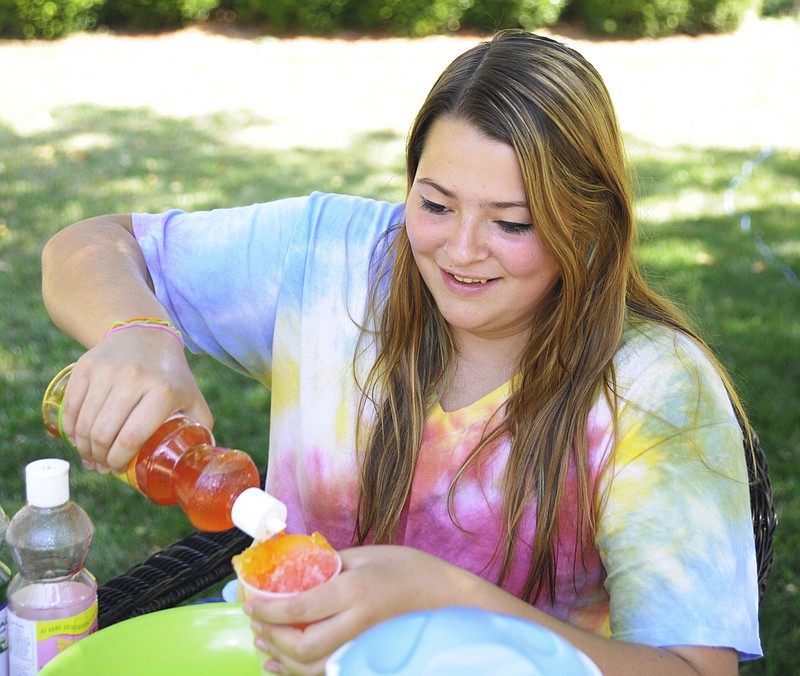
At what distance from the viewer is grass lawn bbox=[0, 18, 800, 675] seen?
A: 354 centimetres

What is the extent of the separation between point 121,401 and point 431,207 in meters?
0.64

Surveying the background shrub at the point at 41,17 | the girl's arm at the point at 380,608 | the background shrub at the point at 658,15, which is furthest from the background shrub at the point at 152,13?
the girl's arm at the point at 380,608

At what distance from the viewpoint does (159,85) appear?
32.1 feet

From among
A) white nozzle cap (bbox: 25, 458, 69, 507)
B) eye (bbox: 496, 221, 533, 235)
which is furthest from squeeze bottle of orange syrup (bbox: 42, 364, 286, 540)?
eye (bbox: 496, 221, 533, 235)

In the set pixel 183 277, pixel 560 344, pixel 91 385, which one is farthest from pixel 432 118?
pixel 91 385

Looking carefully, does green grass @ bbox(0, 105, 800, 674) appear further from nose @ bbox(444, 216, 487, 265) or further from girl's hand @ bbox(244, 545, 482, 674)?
girl's hand @ bbox(244, 545, 482, 674)

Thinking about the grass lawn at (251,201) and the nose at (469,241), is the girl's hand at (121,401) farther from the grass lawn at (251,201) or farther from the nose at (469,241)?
the grass lawn at (251,201)

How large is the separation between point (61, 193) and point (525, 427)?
5.13 m

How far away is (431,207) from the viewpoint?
1.79 m

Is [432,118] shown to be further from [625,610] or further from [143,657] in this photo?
[143,657]

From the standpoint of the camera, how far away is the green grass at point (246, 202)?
3518mm

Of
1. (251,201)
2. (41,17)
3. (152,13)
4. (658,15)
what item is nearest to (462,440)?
(251,201)

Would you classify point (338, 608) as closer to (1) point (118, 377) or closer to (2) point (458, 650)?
(2) point (458, 650)

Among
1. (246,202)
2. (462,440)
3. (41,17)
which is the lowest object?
(246,202)
